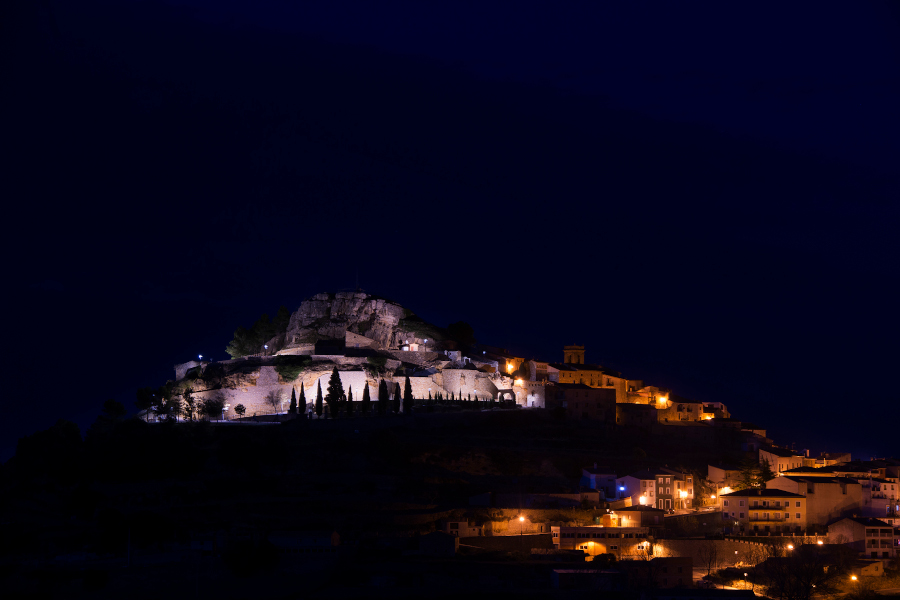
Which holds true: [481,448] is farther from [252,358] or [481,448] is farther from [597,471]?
[252,358]

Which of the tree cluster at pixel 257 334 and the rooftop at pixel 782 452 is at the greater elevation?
the tree cluster at pixel 257 334

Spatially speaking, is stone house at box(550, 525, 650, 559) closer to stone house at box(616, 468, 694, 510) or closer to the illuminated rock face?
stone house at box(616, 468, 694, 510)

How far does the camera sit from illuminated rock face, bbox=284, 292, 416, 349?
73.3m

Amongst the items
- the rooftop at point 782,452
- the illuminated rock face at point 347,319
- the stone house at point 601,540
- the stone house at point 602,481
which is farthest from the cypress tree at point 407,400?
the rooftop at point 782,452

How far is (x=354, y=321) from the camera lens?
248 ft

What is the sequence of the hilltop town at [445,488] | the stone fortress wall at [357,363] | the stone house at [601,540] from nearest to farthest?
1. the hilltop town at [445,488]
2. the stone house at [601,540]
3. the stone fortress wall at [357,363]

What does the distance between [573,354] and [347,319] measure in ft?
52.5

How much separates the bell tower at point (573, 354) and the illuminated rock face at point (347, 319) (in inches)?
450

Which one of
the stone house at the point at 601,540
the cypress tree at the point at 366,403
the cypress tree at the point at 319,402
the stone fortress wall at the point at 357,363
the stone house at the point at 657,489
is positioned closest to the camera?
the stone house at the point at 601,540

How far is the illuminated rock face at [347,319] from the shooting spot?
241 ft

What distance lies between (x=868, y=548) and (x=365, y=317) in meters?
39.5

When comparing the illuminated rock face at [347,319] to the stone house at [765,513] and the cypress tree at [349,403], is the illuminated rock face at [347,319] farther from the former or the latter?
the stone house at [765,513]

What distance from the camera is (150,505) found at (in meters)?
44.9

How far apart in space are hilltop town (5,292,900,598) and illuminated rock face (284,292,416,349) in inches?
227
